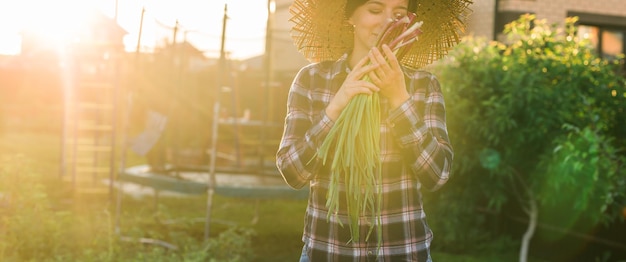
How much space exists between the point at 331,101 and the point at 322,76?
0.20 m

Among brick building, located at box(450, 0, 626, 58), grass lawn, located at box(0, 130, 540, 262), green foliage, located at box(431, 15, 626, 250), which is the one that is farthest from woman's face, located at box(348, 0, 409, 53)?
brick building, located at box(450, 0, 626, 58)

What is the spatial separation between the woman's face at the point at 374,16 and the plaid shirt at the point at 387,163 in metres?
0.15

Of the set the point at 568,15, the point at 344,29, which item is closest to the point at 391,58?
the point at 344,29

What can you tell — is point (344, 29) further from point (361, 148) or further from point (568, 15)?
point (568, 15)

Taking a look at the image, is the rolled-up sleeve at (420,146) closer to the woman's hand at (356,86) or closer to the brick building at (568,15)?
the woman's hand at (356,86)

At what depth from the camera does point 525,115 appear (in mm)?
6680

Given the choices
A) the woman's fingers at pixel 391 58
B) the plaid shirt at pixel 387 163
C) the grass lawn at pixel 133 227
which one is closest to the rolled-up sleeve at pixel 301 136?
the plaid shirt at pixel 387 163

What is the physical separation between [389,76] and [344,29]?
520 mm

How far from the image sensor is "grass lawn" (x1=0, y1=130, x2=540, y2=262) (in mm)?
5895

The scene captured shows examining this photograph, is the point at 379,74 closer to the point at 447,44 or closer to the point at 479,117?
the point at 447,44

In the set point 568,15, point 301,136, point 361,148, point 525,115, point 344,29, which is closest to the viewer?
point 361,148

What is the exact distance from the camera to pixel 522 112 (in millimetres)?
6695

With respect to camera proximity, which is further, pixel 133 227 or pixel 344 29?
pixel 133 227

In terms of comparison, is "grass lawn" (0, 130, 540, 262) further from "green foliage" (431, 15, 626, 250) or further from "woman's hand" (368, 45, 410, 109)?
"woman's hand" (368, 45, 410, 109)
